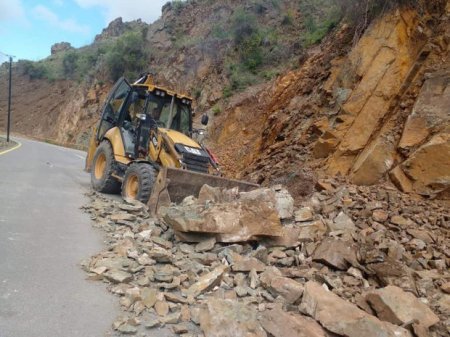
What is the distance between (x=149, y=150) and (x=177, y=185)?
184cm

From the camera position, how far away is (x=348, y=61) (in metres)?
9.91

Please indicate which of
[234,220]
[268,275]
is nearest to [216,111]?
[234,220]

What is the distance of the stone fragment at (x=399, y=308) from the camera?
393 cm

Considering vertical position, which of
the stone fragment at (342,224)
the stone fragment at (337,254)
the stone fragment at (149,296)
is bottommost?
the stone fragment at (149,296)

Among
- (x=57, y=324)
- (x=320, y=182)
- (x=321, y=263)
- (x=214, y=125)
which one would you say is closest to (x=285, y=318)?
(x=321, y=263)

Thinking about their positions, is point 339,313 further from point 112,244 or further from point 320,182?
point 320,182

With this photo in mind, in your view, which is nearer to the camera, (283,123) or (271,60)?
(283,123)

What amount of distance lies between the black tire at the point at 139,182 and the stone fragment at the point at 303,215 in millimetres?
3089

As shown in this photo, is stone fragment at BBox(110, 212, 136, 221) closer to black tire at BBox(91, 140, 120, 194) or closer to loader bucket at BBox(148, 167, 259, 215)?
loader bucket at BBox(148, 167, 259, 215)

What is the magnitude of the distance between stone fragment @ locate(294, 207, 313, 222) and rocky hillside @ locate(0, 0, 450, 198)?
156cm

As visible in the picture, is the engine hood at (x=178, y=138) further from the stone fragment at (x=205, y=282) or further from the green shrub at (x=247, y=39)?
the green shrub at (x=247, y=39)

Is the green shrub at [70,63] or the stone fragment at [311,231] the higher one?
the green shrub at [70,63]

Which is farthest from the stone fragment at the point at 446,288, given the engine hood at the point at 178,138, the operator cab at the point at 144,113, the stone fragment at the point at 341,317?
the operator cab at the point at 144,113

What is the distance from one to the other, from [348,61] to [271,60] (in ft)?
31.9
